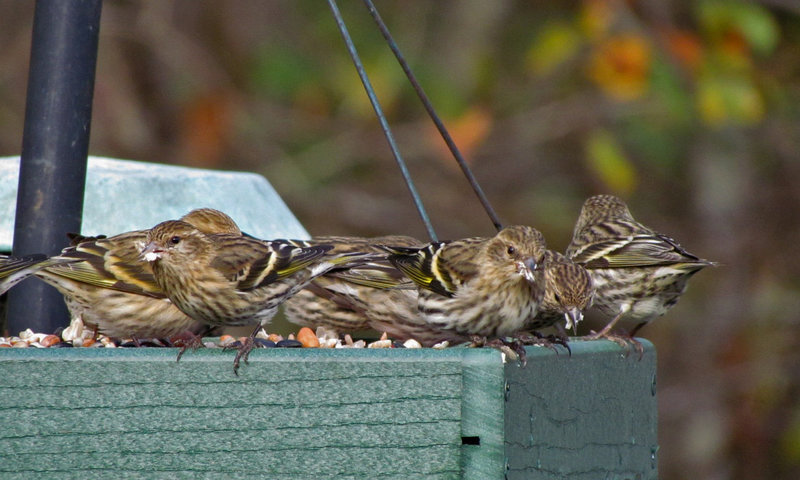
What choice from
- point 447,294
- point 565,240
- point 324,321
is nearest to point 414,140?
point 565,240

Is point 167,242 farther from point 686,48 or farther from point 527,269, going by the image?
point 686,48

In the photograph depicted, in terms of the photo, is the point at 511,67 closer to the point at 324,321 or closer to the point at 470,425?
the point at 324,321

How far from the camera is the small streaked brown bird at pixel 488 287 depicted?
3.87 m

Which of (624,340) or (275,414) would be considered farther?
(624,340)

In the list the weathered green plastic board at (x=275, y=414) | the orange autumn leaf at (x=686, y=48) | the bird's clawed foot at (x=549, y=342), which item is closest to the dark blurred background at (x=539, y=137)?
the orange autumn leaf at (x=686, y=48)

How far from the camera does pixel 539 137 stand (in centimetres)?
990

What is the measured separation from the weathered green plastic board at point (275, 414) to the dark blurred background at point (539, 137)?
6.05 meters

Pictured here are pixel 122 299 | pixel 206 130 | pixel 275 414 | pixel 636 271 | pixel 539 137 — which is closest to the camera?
pixel 275 414

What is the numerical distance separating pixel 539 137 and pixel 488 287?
20.2 feet

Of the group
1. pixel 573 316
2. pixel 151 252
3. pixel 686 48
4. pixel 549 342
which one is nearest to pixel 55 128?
pixel 151 252

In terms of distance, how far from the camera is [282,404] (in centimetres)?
279

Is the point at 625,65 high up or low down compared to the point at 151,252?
up

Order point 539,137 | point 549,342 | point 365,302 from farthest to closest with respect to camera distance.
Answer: point 539,137
point 365,302
point 549,342

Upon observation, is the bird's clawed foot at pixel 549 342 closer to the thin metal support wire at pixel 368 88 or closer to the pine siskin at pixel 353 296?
the thin metal support wire at pixel 368 88
